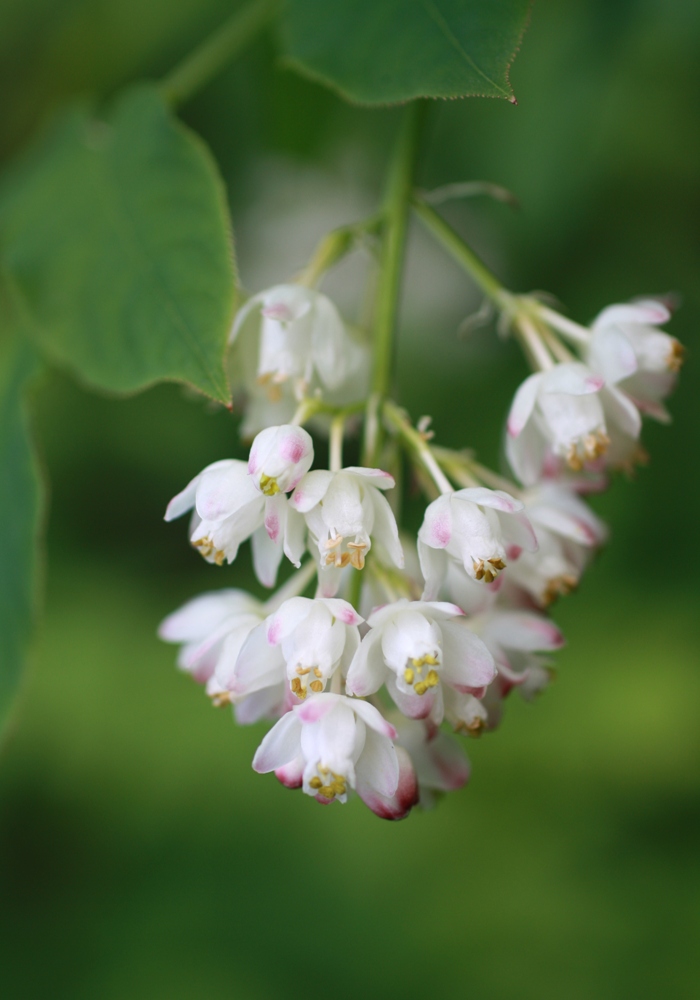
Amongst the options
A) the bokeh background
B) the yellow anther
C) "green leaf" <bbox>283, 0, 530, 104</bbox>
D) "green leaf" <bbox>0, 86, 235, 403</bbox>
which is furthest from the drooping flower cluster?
the bokeh background

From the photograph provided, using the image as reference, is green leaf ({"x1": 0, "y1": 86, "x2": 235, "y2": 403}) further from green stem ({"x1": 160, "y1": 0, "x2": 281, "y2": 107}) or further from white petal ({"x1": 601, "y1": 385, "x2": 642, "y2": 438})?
white petal ({"x1": 601, "y1": 385, "x2": 642, "y2": 438})

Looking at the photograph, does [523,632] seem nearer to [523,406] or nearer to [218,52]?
[523,406]

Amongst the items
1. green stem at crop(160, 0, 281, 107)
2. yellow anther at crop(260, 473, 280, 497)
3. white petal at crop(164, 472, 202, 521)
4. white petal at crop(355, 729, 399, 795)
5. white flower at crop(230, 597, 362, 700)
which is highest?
green stem at crop(160, 0, 281, 107)

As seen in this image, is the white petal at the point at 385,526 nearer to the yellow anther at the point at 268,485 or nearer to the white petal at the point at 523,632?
the yellow anther at the point at 268,485

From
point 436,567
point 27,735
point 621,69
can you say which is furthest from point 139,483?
point 436,567

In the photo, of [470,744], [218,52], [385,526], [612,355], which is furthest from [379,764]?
[470,744]

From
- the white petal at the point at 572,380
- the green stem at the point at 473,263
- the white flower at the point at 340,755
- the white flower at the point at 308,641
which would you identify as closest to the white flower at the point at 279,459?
the white flower at the point at 308,641
